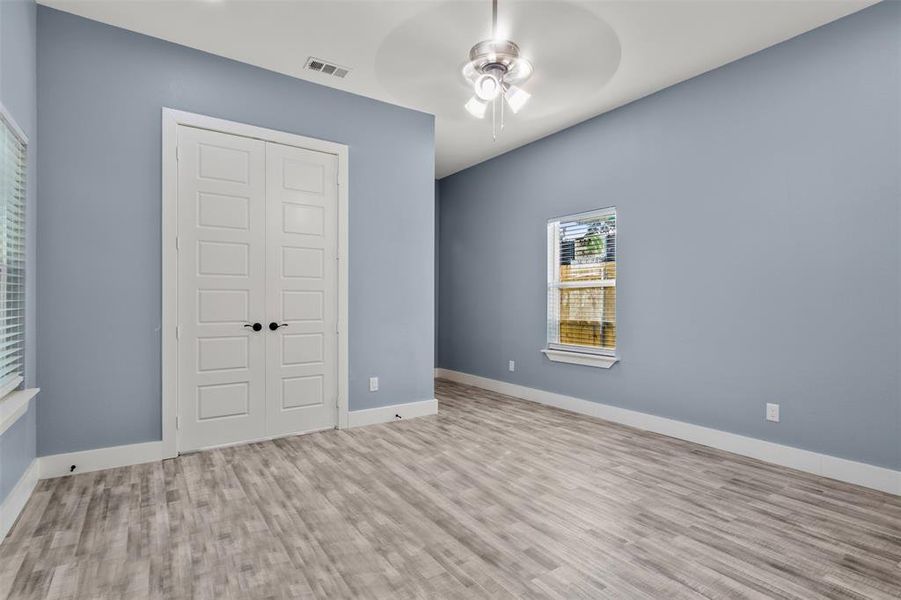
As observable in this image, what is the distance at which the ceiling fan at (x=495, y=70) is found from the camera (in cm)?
291

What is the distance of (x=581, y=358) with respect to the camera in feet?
16.2

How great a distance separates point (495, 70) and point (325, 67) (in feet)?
5.33

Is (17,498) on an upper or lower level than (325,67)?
lower

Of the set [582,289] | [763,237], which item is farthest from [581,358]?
[763,237]

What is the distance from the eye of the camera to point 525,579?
Answer: 6.50ft

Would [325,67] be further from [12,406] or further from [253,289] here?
[12,406]

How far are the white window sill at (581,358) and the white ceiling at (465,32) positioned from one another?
8.15 ft

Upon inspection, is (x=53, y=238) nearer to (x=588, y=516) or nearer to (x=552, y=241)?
(x=588, y=516)

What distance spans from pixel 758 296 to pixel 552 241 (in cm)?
227

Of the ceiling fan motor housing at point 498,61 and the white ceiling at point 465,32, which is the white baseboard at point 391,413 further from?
the ceiling fan motor housing at point 498,61

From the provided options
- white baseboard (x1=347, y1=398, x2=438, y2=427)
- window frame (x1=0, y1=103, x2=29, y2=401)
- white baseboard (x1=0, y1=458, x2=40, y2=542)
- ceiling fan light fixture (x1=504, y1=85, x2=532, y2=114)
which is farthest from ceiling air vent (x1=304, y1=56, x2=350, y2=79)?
white baseboard (x1=0, y1=458, x2=40, y2=542)

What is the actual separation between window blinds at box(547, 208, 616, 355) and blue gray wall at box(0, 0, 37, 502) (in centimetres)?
451

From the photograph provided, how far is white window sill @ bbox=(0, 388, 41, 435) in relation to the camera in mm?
2252

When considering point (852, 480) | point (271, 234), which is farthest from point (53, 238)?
point (852, 480)
